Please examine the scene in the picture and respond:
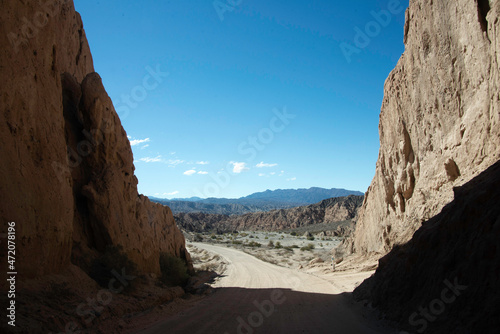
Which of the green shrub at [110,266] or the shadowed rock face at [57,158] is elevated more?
the shadowed rock face at [57,158]

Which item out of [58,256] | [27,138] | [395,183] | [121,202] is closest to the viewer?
[27,138]

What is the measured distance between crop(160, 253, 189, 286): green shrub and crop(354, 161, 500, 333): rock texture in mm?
11539

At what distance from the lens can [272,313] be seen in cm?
1196

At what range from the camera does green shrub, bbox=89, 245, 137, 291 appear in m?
11.6

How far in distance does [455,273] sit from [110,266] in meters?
11.9

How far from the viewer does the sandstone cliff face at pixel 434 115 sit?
12.4 meters

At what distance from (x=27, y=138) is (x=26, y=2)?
4.27m

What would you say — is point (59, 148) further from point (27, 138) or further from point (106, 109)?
point (106, 109)

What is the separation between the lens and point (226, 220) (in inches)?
4555

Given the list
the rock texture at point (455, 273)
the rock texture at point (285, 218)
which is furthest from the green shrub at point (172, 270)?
the rock texture at point (285, 218)

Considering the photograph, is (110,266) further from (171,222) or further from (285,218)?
(285,218)

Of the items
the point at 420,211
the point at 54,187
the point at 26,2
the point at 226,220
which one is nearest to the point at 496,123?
the point at 420,211

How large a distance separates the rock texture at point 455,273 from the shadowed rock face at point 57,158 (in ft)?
36.3

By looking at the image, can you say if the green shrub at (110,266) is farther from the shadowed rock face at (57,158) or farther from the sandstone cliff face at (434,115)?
the sandstone cliff face at (434,115)
